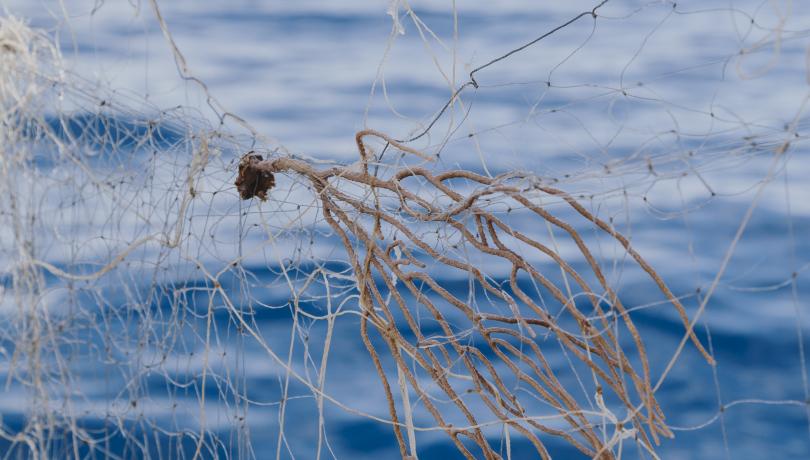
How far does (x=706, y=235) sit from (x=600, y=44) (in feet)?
4.65

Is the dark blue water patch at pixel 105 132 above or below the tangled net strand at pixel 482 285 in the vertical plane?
above

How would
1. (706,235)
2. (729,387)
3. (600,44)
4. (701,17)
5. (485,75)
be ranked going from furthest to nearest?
(701,17) → (600,44) → (485,75) → (706,235) → (729,387)

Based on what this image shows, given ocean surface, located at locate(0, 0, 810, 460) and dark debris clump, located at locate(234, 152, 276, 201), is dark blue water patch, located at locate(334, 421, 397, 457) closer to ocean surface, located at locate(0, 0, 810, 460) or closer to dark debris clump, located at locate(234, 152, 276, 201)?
ocean surface, located at locate(0, 0, 810, 460)

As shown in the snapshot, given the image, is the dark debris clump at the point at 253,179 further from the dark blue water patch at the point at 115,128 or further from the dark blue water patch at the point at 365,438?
the dark blue water patch at the point at 365,438

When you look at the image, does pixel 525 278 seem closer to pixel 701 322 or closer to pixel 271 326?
pixel 701 322

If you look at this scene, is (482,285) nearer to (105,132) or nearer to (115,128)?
(105,132)

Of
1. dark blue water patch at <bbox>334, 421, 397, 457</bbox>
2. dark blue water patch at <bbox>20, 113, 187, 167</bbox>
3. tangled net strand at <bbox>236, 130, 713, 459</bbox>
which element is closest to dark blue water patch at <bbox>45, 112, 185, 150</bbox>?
dark blue water patch at <bbox>20, 113, 187, 167</bbox>

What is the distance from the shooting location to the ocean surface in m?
1.24

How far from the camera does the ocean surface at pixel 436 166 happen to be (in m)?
1.24

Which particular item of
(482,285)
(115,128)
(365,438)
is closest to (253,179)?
(482,285)

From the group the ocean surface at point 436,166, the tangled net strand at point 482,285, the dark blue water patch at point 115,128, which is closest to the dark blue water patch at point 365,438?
the ocean surface at point 436,166

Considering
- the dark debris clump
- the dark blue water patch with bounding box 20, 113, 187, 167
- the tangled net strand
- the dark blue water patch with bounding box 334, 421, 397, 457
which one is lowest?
the tangled net strand

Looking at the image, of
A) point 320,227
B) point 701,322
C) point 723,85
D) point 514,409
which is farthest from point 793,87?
point 514,409

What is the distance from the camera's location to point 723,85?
4105 mm
